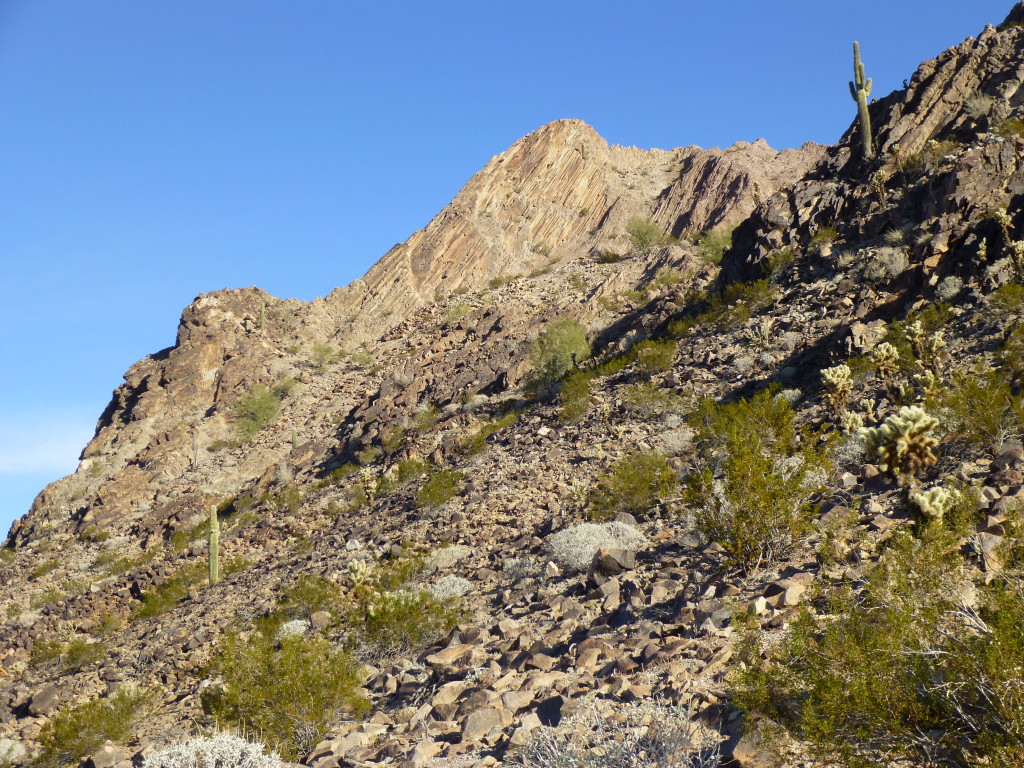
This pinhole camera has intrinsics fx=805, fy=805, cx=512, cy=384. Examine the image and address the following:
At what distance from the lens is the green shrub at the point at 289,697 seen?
925 centimetres

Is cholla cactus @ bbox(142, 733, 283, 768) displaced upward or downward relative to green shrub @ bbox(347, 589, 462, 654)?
downward

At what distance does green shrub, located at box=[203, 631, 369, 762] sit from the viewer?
364 inches

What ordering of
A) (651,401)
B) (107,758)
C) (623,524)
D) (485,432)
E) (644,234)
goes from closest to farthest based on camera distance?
(107,758) → (623,524) → (651,401) → (485,432) → (644,234)

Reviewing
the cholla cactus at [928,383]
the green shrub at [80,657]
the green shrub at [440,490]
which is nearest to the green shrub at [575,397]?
the green shrub at [440,490]

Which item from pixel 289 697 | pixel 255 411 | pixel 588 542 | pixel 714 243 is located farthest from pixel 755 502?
pixel 255 411

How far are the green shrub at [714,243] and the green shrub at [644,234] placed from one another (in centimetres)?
307

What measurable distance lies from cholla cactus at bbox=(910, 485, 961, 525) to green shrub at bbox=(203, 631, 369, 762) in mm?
6626

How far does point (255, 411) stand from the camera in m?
37.7

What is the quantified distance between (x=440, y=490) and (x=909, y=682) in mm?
14941

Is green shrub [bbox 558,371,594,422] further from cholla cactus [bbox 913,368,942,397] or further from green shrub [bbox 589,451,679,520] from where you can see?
cholla cactus [bbox 913,368,942,397]

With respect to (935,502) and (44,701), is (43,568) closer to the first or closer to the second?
(44,701)

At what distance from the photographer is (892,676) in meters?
4.94

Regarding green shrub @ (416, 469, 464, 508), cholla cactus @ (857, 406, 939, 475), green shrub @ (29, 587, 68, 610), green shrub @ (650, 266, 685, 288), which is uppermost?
green shrub @ (650, 266, 685, 288)

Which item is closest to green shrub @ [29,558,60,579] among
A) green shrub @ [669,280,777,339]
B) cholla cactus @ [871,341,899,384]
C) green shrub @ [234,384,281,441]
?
green shrub @ [234,384,281,441]
